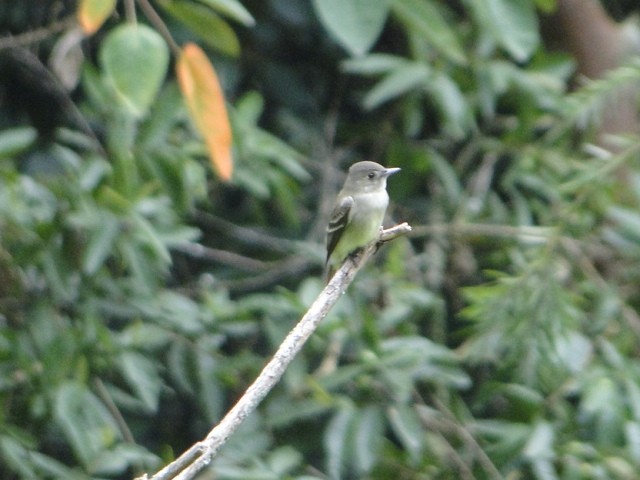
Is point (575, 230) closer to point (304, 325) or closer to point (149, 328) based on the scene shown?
point (149, 328)

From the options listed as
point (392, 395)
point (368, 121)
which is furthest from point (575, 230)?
point (368, 121)

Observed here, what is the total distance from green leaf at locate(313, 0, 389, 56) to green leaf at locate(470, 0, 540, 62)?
33 cm

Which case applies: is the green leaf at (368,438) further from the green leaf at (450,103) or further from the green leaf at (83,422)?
the green leaf at (450,103)

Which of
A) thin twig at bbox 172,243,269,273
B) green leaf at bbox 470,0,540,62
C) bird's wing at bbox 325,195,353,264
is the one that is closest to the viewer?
green leaf at bbox 470,0,540,62

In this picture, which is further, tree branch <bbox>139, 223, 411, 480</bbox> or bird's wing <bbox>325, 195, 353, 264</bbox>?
bird's wing <bbox>325, 195, 353, 264</bbox>

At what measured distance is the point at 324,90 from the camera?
552 cm

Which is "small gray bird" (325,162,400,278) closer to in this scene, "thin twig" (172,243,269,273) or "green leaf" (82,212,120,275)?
"thin twig" (172,243,269,273)

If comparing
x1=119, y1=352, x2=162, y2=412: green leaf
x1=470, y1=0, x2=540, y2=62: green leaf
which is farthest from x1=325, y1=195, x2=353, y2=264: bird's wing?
x1=470, y1=0, x2=540, y2=62: green leaf

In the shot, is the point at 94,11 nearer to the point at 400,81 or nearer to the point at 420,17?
the point at 420,17

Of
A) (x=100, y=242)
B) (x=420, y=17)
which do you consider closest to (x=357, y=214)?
Result: (x=100, y=242)

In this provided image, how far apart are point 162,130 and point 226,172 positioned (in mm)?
1725

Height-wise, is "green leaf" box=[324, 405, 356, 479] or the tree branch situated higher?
the tree branch

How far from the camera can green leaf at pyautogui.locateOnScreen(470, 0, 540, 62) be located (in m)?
2.71

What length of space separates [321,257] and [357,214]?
566mm
